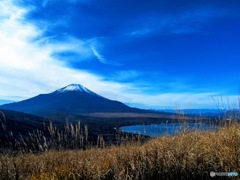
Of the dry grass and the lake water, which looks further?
the lake water

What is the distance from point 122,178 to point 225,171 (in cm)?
191

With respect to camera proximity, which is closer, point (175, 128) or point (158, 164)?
point (158, 164)

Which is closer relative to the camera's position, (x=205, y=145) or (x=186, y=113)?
(x=205, y=145)

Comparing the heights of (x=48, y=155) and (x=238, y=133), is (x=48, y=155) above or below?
below

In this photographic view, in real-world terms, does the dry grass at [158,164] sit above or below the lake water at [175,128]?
below

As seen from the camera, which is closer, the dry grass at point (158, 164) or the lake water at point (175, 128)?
the dry grass at point (158, 164)

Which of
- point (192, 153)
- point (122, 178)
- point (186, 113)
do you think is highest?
point (186, 113)

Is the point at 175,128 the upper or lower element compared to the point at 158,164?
upper

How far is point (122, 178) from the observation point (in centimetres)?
610

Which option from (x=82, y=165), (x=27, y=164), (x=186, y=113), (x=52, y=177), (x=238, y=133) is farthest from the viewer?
(x=186, y=113)

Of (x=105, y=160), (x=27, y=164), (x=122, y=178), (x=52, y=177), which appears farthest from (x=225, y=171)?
(x=27, y=164)

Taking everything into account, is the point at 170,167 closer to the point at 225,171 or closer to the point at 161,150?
the point at 161,150

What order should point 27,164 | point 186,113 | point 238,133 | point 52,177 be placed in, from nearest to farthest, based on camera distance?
1. point 52,177
2. point 238,133
3. point 27,164
4. point 186,113

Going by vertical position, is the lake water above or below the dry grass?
above
